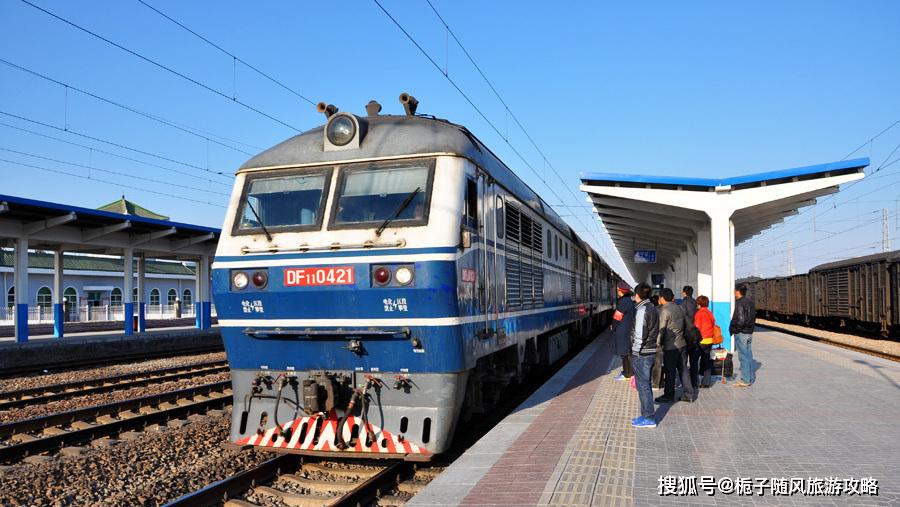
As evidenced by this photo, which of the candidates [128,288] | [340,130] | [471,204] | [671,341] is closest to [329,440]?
[471,204]

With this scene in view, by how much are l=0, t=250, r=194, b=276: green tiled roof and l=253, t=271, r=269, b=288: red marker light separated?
3923cm

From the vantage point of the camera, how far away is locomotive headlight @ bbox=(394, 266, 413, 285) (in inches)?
271

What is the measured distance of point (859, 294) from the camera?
2877 centimetres

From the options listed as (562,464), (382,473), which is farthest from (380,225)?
(562,464)

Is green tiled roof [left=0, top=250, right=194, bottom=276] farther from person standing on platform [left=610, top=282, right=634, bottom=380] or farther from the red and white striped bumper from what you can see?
the red and white striped bumper

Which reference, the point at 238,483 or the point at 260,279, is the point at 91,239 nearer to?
the point at 260,279

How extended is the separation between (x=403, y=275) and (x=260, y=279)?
1640mm

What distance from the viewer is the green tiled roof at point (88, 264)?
42.5 meters

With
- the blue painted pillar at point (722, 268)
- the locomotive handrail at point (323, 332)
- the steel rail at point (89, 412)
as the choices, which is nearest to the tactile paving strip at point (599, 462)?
the locomotive handrail at point (323, 332)

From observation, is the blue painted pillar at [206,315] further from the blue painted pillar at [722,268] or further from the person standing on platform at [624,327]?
the person standing on platform at [624,327]

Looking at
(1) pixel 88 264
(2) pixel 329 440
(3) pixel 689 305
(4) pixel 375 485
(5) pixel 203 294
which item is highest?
(1) pixel 88 264

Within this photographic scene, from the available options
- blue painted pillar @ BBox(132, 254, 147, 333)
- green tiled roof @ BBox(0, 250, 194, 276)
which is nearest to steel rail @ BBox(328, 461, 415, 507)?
blue painted pillar @ BBox(132, 254, 147, 333)

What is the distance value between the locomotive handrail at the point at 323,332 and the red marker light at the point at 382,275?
19.7 inches

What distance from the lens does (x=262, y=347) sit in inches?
297
